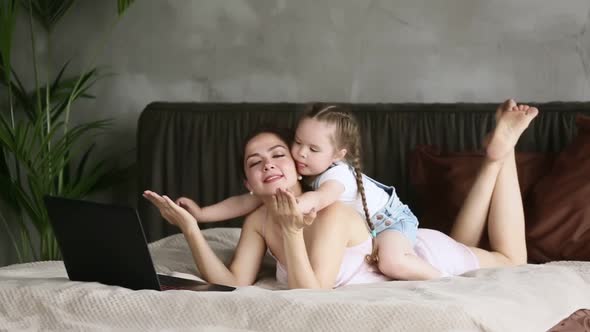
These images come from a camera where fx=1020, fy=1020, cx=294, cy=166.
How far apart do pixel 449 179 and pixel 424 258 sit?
65cm

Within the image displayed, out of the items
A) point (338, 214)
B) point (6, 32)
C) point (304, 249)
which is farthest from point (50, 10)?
point (304, 249)

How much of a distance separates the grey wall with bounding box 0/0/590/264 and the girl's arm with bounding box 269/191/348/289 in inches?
63.5

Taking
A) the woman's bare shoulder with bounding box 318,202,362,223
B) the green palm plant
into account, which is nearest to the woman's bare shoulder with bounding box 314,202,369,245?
the woman's bare shoulder with bounding box 318,202,362,223

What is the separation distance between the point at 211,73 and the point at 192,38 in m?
0.17

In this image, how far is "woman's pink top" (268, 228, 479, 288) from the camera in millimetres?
2633

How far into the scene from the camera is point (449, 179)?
3418 mm

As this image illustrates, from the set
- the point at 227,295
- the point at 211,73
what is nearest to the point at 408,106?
the point at 211,73

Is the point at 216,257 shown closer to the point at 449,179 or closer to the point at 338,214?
the point at 338,214

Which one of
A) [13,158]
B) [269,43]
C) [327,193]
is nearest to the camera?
[327,193]

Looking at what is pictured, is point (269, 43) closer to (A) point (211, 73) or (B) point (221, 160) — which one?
(A) point (211, 73)

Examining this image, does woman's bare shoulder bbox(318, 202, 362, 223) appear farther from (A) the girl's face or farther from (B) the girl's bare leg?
(B) the girl's bare leg

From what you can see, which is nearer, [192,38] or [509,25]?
[509,25]

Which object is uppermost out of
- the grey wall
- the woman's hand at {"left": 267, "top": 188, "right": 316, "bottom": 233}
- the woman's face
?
the grey wall

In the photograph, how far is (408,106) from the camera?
380cm
